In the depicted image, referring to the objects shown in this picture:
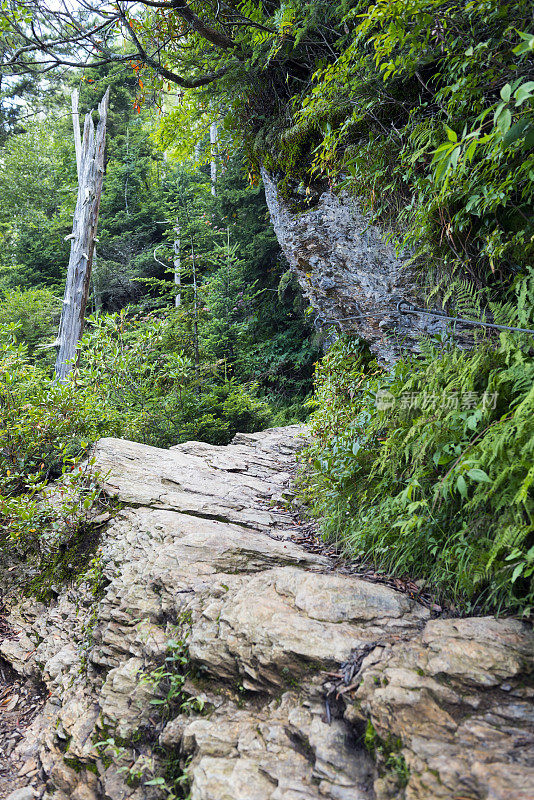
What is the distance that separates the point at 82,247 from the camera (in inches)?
406

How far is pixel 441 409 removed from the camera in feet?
8.87

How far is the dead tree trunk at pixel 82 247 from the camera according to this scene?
9773 millimetres

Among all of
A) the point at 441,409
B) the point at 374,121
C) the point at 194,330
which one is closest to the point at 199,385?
the point at 194,330

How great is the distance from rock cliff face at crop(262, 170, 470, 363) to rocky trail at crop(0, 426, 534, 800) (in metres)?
2.28

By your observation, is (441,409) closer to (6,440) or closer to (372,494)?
(372,494)

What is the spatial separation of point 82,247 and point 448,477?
10145mm

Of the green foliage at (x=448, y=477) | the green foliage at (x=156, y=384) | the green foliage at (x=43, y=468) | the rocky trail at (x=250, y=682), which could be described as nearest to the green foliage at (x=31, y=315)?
the green foliage at (x=156, y=384)

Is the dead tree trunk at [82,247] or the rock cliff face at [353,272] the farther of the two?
the dead tree trunk at [82,247]

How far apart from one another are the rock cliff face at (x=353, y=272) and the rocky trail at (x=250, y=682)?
228cm

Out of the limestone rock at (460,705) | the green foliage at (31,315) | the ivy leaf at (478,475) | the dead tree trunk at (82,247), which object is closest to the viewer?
the limestone rock at (460,705)

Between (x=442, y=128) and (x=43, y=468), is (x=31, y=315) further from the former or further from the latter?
(x=442, y=128)

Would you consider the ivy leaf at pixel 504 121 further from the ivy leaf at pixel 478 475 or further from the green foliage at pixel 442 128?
the ivy leaf at pixel 478 475

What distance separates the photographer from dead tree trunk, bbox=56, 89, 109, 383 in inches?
385

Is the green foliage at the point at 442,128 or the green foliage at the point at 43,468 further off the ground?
the green foliage at the point at 442,128
